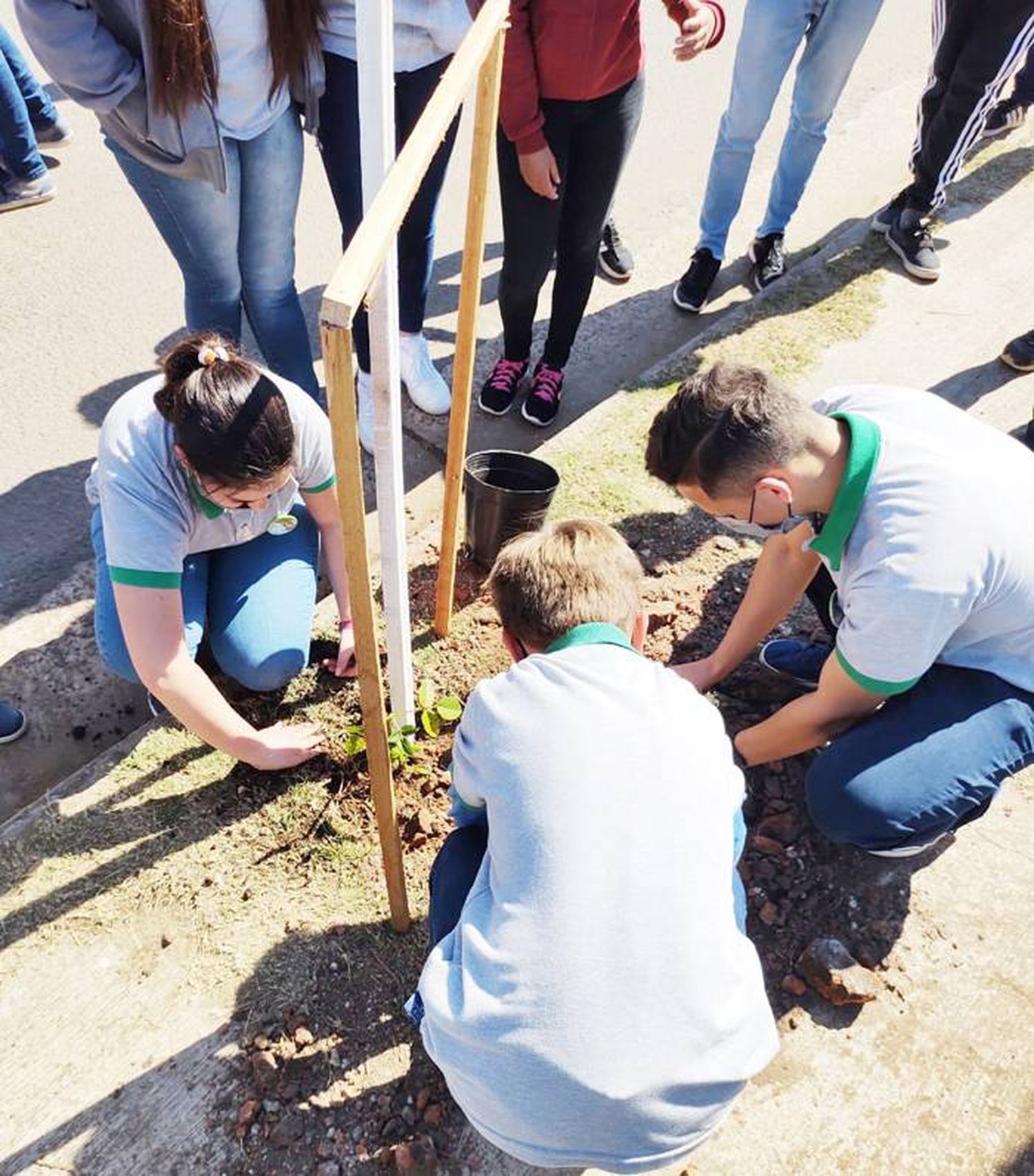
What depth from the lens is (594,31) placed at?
8.65 ft

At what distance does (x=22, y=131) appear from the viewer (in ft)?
13.2

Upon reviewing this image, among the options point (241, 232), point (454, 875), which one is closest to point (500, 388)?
point (241, 232)

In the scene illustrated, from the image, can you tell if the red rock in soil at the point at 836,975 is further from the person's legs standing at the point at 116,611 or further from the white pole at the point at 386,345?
the person's legs standing at the point at 116,611

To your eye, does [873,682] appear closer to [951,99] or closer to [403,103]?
[403,103]

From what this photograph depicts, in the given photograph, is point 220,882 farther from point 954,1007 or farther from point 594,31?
point 594,31

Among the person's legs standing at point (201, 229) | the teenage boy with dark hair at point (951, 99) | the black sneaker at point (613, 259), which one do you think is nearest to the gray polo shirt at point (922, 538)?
the person's legs standing at point (201, 229)

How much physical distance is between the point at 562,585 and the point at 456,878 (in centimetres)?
62

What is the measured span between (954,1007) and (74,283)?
3942 mm

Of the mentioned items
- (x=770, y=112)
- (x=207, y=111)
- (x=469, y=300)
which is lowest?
(x=770, y=112)

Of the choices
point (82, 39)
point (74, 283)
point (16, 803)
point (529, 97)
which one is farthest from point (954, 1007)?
point (74, 283)

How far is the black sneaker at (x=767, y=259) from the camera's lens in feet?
13.6

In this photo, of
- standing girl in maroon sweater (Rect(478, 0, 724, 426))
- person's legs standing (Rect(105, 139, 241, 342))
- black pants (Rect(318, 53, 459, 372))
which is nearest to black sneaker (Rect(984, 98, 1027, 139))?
standing girl in maroon sweater (Rect(478, 0, 724, 426))

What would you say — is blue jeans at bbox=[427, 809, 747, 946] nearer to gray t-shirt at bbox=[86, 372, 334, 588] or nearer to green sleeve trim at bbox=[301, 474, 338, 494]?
gray t-shirt at bbox=[86, 372, 334, 588]

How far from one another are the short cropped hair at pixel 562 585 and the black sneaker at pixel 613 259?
8.92 ft
